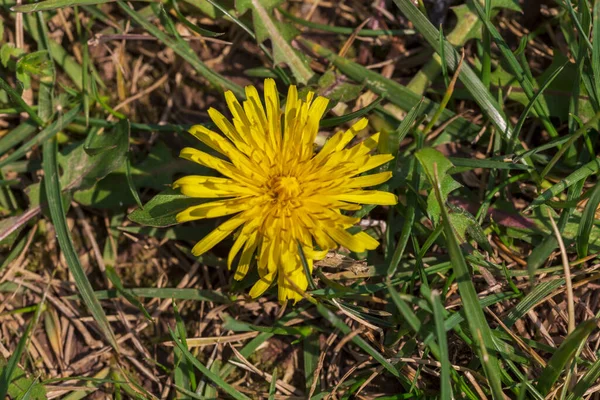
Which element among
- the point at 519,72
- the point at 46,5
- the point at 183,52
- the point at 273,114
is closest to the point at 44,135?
the point at 46,5

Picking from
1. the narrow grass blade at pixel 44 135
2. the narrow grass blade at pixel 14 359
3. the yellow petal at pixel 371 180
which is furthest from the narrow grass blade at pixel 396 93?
the narrow grass blade at pixel 14 359

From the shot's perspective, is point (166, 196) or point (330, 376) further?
point (330, 376)

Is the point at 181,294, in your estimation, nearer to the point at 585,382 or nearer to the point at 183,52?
the point at 183,52

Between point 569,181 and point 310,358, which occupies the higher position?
point 569,181

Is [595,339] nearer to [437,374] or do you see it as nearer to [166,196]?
[437,374]

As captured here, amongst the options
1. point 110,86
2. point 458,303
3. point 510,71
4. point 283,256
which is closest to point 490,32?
point 510,71

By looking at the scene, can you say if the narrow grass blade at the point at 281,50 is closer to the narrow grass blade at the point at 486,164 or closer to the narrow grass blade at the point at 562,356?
the narrow grass blade at the point at 486,164

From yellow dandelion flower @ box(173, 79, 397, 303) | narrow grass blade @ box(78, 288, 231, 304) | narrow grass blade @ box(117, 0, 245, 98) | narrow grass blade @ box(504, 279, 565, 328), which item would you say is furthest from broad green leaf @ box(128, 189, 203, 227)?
narrow grass blade @ box(504, 279, 565, 328)
